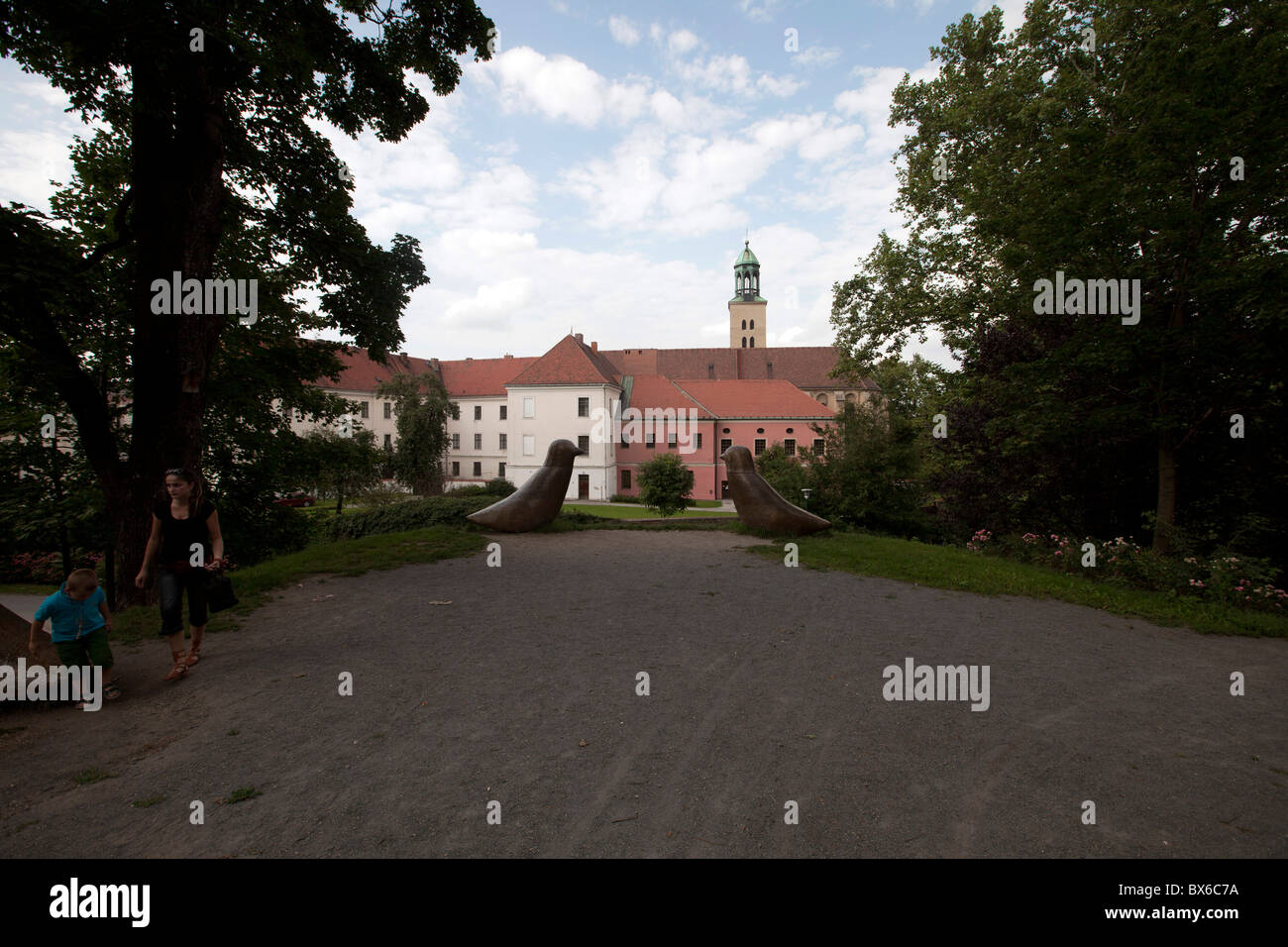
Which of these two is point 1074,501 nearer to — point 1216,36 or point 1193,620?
point 1193,620

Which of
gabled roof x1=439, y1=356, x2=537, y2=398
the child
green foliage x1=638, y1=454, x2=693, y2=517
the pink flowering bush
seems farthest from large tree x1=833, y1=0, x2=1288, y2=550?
gabled roof x1=439, y1=356, x2=537, y2=398

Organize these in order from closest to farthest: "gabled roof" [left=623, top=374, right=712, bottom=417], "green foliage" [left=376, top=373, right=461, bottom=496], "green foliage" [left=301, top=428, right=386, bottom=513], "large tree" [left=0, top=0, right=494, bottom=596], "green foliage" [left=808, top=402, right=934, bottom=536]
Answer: "large tree" [left=0, top=0, right=494, bottom=596]
"green foliage" [left=301, top=428, right=386, bottom=513]
"green foliage" [left=808, top=402, right=934, bottom=536]
"green foliage" [left=376, top=373, right=461, bottom=496]
"gabled roof" [left=623, top=374, right=712, bottom=417]

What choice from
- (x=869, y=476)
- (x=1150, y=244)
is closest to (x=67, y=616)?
(x=1150, y=244)

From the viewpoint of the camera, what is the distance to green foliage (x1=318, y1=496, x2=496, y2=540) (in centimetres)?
1653

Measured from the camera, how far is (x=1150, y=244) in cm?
1054

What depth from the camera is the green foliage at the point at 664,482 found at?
68.8 ft

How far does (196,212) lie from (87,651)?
20.2 ft

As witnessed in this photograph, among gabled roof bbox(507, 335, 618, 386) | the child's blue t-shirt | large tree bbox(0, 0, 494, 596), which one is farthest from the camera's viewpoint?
gabled roof bbox(507, 335, 618, 386)

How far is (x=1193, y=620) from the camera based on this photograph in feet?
27.0

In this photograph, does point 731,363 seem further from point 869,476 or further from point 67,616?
point 67,616

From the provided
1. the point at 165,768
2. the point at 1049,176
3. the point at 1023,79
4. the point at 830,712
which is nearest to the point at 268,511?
the point at 165,768

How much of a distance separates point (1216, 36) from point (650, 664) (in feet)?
45.0

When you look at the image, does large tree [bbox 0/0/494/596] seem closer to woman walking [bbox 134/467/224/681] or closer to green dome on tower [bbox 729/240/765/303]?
woman walking [bbox 134/467/224/681]

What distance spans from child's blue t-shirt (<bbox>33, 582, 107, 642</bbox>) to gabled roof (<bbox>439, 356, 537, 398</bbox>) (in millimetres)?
55898
